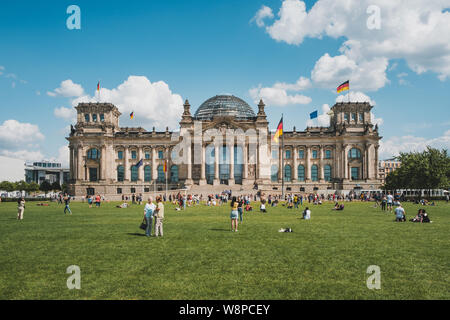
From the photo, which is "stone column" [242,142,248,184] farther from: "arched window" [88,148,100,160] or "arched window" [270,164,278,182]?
"arched window" [88,148,100,160]

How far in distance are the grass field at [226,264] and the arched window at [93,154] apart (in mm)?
70022

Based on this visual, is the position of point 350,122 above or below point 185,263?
above

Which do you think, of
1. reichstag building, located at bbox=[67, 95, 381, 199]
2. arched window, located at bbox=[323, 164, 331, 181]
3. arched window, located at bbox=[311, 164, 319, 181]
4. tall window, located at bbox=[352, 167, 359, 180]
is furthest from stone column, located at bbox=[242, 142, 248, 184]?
tall window, located at bbox=[352, 167, 359, 180]

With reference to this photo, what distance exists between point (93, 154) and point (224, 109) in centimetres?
3461

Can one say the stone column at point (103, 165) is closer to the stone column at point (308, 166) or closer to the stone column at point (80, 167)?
the stone column at point (80, 167)

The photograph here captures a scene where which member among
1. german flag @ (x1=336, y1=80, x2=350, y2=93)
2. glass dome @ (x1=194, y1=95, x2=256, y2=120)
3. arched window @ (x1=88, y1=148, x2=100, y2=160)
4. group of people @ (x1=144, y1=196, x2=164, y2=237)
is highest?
glass dome @ (x1=194, y1=95, x2=256, y2=120)

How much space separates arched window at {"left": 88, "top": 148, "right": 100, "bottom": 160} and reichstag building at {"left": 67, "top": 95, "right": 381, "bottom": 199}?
0.83ft

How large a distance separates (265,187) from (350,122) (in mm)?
28679

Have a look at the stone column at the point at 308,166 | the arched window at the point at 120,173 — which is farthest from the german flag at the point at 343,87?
the arched window at the point at 120,173

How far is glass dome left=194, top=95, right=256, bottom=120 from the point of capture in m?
91.3

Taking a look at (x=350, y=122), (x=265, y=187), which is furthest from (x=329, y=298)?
(x=350, y=122)

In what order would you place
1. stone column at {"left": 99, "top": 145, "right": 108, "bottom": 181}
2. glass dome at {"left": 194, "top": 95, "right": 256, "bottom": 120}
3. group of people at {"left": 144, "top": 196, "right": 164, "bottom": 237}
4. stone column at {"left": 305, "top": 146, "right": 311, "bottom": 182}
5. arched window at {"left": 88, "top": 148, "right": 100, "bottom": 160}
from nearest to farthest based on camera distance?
1. group of people at {"left": 144, "top": 196, "right": 164, "bottom": 237}
2. stone column at {"left": 99, "top": 145, "right": 108, "bottom": 181}
3. arched window at {"left": 88, "top": 148, "right": 100, "bottom": 160}
4. stone column at {"left": 305, "top": 146, "right": 311, "bottom": 182}
5. glass dome at {"left": 194, "top": 95, "right": 256, "bottom": 120}

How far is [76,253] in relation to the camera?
13867 millimetres
